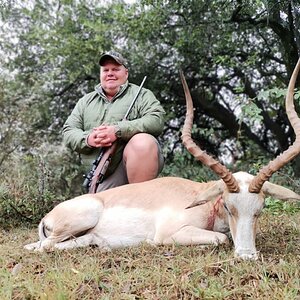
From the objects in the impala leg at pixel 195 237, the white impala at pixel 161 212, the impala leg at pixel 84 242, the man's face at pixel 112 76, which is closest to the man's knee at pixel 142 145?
the white impala at pixel 161 212

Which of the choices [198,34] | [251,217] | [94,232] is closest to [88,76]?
[198,34]

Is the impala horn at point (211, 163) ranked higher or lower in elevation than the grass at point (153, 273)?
higher

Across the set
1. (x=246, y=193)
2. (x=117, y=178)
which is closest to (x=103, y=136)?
(x=117, y=178)

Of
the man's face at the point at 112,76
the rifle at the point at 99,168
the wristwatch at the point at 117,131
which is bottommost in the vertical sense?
the rifle at the point at 99,168

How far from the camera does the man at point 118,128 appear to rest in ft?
17.9

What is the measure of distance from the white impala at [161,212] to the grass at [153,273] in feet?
0.77

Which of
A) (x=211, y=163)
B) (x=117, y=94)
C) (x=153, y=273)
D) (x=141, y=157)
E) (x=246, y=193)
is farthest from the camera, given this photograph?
(x=117, y=94)

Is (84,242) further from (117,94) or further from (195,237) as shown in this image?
(117,94)

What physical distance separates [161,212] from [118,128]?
3.98 feet

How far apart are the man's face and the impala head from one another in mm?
1959

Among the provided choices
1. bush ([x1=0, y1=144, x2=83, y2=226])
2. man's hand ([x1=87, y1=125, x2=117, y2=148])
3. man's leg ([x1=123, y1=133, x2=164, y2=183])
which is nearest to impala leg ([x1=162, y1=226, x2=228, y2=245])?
man's leg ([x1=123, y1=133, x2=164, y2=183])

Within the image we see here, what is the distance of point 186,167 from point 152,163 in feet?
17.7

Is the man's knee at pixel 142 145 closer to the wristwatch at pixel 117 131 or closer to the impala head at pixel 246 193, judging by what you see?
the wristwatch at pixel 117 131

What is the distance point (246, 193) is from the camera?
398 centimetres
